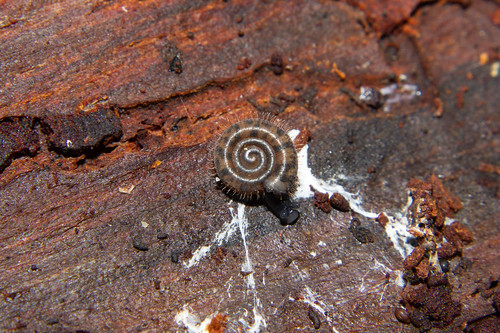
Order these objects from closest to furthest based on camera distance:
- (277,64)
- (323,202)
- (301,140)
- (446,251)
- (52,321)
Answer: (52,321)
(446,251)
(323,202)
(301,140)
(277,64)

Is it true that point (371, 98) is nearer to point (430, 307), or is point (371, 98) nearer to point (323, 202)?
point (323, 202)

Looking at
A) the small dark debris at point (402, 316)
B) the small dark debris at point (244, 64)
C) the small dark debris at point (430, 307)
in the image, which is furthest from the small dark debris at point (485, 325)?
the small dark debris at point (244, 64)

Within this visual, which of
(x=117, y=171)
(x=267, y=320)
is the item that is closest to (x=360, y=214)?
(x=267, y=320)

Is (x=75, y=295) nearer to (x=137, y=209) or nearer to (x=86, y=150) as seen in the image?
(x=137, y=209)

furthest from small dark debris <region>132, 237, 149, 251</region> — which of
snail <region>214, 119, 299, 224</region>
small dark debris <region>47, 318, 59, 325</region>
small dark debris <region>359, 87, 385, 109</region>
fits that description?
small dark debris <region>359, 87, 385, 109</region>

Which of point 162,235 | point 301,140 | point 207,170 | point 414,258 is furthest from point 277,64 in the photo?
point 414,258

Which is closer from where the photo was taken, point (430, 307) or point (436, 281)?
point (430, 307)
